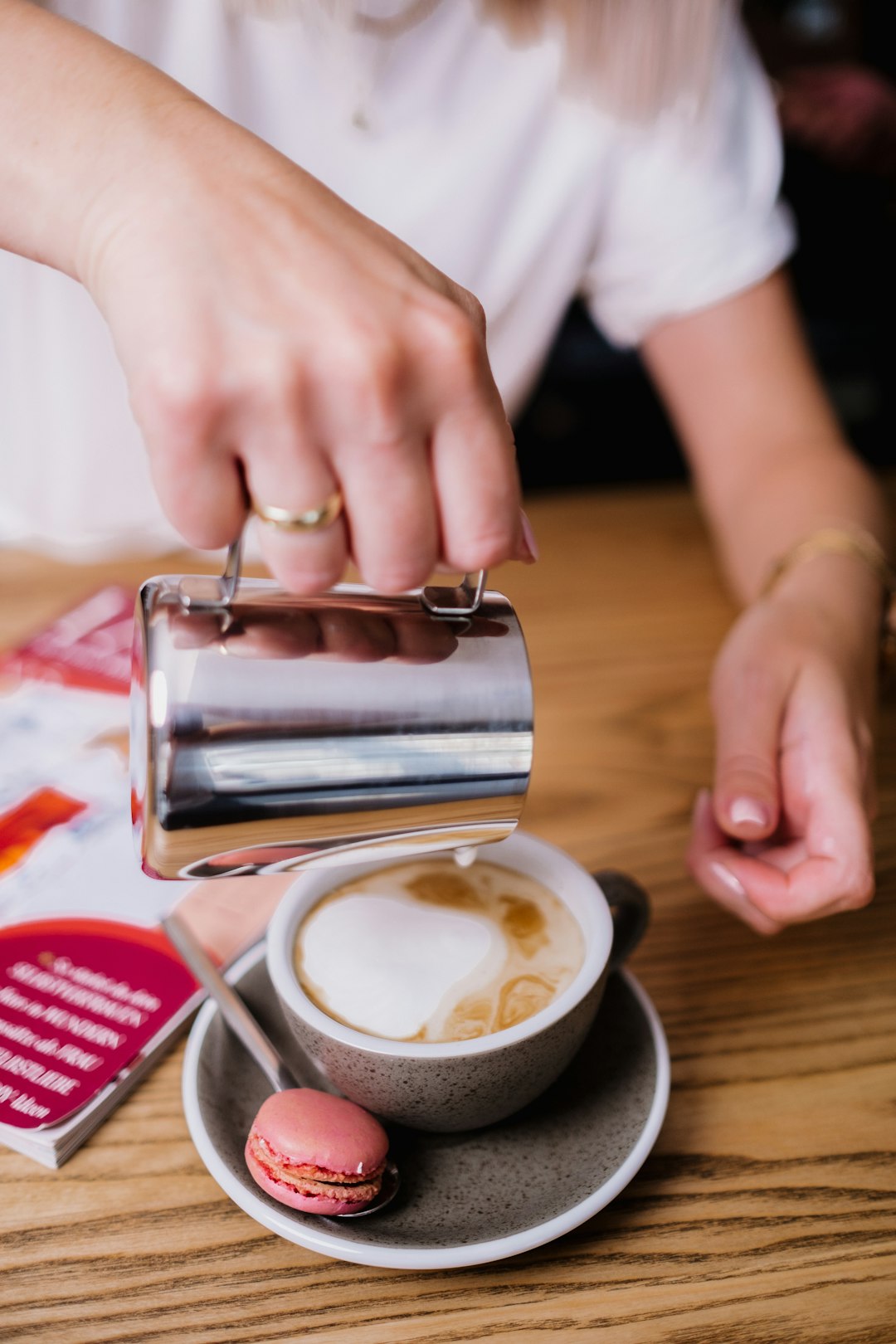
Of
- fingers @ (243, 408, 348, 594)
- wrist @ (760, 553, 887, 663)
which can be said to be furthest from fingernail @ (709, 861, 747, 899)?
fingers @ (243, 408, 348, 594)

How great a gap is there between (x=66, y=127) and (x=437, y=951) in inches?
16.5

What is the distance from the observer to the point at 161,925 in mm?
590

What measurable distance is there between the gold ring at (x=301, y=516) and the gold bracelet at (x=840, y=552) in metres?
0.55

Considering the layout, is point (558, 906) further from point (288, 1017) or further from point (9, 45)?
point (9, 45)

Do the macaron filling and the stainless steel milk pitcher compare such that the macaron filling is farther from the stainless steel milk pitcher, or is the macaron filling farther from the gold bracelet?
the gold bracelet

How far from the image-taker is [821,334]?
2.40m

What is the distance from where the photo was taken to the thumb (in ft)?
2.06

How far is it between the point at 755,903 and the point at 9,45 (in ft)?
1.93

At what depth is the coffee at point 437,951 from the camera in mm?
487

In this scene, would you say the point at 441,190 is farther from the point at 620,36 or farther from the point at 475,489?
the point at 475,489

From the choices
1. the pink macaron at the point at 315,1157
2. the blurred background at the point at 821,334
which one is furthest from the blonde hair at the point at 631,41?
the blurred background at the point at 821,334

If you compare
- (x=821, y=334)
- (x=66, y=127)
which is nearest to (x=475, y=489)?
(x=66, y=127)

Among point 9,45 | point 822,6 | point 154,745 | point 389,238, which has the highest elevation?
point 9,45

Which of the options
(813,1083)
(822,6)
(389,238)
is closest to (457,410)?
(389,238)
